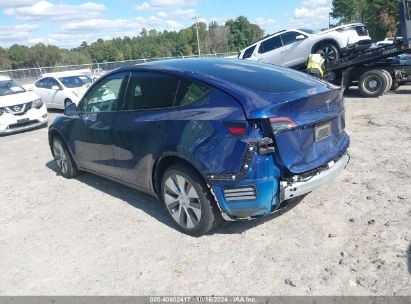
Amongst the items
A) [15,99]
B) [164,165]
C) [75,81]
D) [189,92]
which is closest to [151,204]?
[164,165]

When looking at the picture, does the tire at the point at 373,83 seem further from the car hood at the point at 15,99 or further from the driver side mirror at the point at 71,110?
the car hood at the point at 15,99

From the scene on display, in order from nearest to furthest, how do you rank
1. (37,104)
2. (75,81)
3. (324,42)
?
(37,104), (324,42), (75,81)

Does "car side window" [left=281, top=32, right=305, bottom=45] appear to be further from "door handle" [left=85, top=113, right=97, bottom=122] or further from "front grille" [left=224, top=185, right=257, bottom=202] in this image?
"front grille" [left=224, top=185, right=257, bottom=202]

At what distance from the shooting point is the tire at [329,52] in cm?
1319

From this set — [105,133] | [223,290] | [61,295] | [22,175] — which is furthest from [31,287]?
[22,175]

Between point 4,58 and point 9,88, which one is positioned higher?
point 4,58

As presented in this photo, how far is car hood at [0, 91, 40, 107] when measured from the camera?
1106 cm

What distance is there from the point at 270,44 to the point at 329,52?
7.30 feet

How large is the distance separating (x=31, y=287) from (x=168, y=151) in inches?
67.3

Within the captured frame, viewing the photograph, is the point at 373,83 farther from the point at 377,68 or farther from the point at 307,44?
the point at 307,44

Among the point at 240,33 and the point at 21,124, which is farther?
the point at 240,33

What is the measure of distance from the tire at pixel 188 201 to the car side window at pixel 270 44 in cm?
1138

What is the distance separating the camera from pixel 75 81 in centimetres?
1438

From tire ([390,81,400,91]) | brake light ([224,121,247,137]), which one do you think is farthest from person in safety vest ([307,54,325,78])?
brake light ([224,121,247,137])
